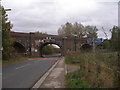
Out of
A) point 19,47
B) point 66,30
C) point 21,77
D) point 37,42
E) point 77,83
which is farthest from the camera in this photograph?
point 66,30

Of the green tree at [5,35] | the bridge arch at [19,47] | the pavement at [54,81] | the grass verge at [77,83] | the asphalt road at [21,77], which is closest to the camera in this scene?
the grass verge at [77,83]

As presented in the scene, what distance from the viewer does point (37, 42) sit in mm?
72562

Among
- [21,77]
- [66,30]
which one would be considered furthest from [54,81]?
[66,30]

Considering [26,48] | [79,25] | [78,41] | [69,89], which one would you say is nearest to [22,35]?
[26,48]

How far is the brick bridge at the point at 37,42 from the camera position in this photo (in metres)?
68.7

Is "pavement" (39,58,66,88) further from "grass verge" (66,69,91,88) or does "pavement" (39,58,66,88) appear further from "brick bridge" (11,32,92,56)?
"brick bridge" (11,32,92,56)

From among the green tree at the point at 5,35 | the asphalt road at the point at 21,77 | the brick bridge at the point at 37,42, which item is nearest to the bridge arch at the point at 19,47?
the brick bridge at the point at 37,42

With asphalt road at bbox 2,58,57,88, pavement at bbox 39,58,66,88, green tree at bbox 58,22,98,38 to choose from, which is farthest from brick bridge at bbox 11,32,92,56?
pavement at bbox 39,58,66,88

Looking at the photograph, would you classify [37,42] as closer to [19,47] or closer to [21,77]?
[19,47]

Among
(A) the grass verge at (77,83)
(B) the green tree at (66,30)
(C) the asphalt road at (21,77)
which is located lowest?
(C) the asphalt road at (21,77)

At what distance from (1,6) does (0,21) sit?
249 centimetres

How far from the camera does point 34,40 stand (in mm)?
72312

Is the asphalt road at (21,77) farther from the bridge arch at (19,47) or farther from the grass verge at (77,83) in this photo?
the bridge arch at (19,47)

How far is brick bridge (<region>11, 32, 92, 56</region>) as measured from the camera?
68.7 m
